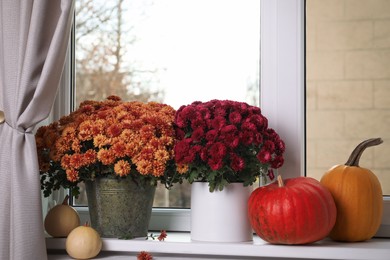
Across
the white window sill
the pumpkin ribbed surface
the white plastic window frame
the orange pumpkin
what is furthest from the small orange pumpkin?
the orange pumpkin

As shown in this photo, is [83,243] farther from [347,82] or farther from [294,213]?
[347,82]

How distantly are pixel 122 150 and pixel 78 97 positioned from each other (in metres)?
0.51

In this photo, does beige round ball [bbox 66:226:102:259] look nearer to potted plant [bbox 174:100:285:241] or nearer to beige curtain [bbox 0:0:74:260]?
beige curtain [bbox 0:0:74:260]

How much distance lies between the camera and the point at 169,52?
2.14 meters

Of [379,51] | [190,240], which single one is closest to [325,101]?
[379,51]

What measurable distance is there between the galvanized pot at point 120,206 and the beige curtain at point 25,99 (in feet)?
0.65

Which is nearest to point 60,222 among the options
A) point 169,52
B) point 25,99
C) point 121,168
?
point 121,168

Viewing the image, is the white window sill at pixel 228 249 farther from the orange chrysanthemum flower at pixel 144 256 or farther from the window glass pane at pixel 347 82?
the window glass pane at pixel 347 82

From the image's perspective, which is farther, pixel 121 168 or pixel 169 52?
pixel 169 52

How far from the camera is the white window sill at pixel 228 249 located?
5.49ft

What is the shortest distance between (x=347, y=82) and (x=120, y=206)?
81 centimetres

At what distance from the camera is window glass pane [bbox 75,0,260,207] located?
2094 millimetres

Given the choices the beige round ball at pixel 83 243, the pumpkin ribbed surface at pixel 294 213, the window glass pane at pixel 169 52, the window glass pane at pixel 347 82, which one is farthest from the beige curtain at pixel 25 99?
the window glass pane at pixel 347 82

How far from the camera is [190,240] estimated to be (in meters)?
1.88
